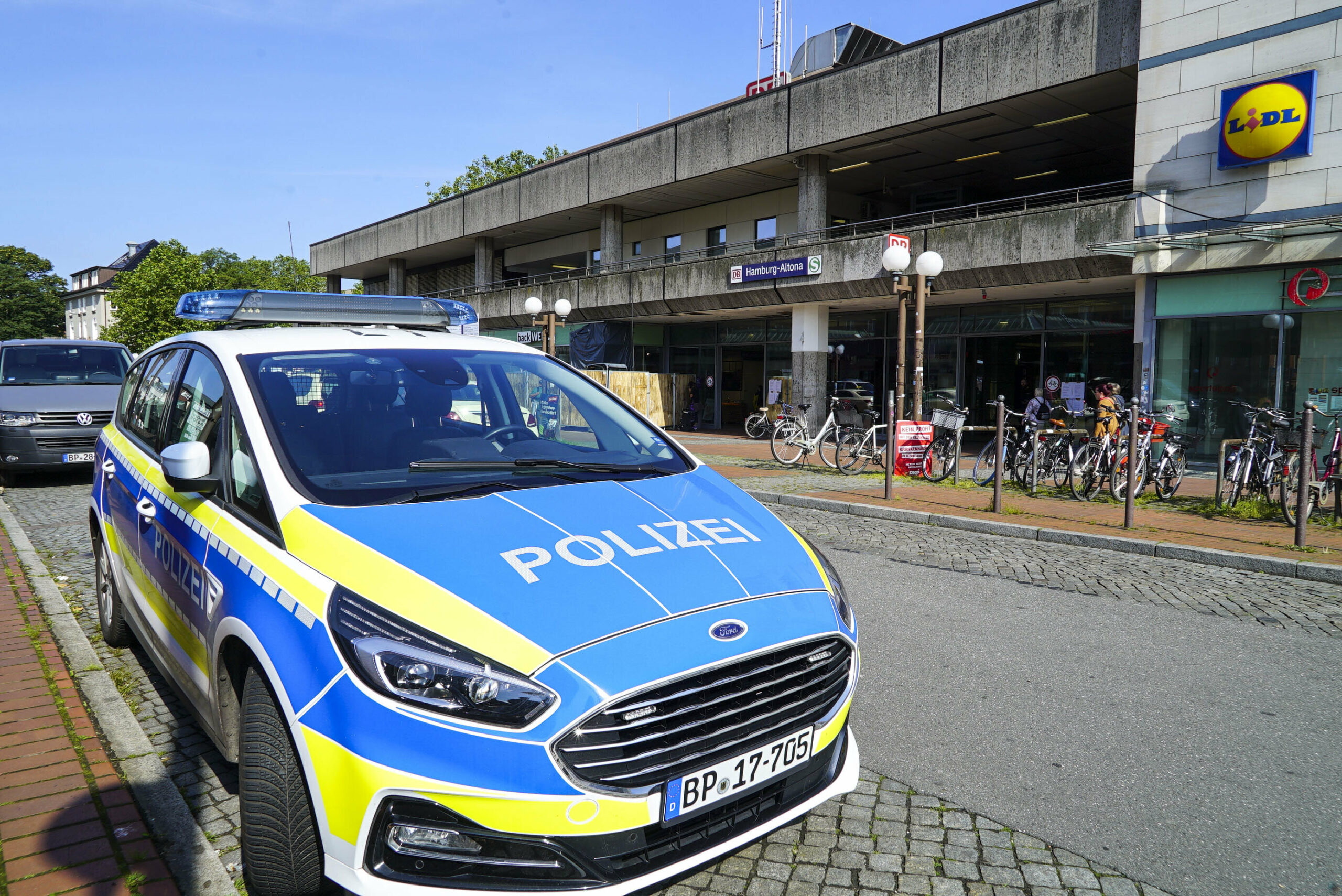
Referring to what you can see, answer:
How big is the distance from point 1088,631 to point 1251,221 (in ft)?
42.1

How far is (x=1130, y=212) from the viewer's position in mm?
16031

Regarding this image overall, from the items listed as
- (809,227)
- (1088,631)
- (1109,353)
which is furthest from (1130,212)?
(1088,631)

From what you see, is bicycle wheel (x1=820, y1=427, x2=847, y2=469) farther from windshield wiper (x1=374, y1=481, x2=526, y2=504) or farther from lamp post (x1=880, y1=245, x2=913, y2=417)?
windshield wiper (x1=374, y1=481, x2=526, y2=504)

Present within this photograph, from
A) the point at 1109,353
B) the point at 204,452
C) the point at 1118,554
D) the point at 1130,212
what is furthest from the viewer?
the point at 1109,353

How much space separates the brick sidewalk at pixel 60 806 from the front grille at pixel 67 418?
8390 mm

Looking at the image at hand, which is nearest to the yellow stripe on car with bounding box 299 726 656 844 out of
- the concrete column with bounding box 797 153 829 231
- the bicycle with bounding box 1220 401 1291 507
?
the bicycle with bounding box 1220 401 1291 507

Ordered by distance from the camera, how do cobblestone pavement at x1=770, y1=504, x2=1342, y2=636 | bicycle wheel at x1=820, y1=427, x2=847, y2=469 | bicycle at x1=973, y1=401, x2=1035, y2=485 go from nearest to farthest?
cobblestone pavement at x1=770, y1=504, x2=1342, y2=636, bicycle at x1=973, y1=401, x2=1035, y2=485, bicycle wheel at x1=820, y1=427, x2=847, y2=469

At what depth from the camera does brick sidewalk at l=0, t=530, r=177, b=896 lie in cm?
252

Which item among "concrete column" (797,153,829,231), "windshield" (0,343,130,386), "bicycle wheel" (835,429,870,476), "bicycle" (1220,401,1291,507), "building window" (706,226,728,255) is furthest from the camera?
"building window" (706,226,728,255)

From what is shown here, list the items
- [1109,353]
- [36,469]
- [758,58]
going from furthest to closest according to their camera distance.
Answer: [758,58] → [1109,353] → [36,469]

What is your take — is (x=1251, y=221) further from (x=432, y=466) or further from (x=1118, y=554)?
(x=432, y=466)

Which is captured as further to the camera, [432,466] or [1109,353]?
[1109,353]

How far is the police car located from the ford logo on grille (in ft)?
0.05

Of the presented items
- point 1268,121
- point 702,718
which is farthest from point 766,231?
point 702,718
